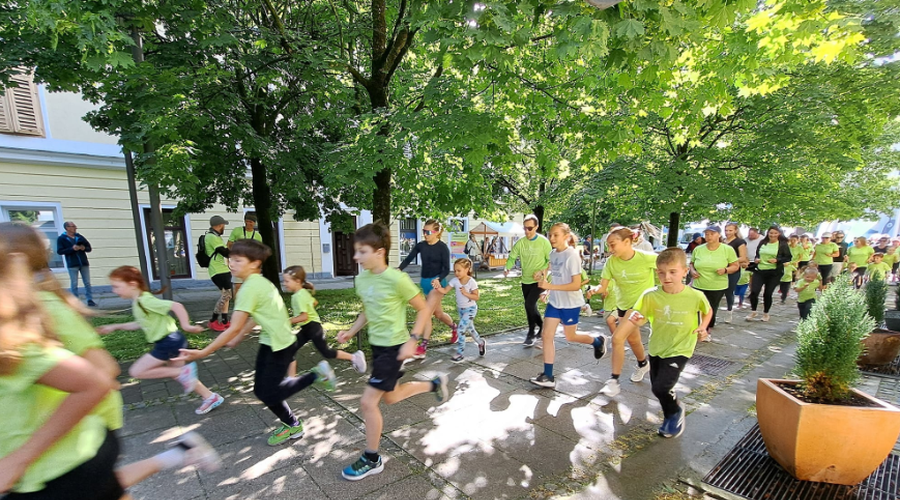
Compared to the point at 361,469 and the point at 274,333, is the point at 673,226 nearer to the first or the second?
the point at 361,469

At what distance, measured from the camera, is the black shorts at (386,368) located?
114 inches

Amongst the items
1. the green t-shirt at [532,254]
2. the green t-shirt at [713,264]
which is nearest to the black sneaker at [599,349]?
the green t-shirt at [532,254]

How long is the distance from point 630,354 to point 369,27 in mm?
7031

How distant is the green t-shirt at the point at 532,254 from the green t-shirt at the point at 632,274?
1121mm

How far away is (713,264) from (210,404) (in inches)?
279

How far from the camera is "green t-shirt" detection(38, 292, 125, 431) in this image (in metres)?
1.51

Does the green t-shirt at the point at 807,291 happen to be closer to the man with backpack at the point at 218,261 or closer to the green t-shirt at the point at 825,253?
the green t-shirt at the point at 825,253

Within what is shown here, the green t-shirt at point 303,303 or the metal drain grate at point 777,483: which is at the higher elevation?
the green t-shirt at point 303,303

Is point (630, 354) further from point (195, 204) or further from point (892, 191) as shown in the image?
point (892, 191)

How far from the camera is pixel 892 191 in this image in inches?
868

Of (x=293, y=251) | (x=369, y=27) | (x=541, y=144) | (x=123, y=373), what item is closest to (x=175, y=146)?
(x=123, y=373)

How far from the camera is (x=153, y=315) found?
3688 mm

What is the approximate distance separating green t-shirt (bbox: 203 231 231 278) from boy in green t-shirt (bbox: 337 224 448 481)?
5252 mm

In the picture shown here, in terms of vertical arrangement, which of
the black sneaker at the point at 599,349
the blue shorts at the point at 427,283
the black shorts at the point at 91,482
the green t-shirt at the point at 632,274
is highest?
the green t-shirt at the point at 632,274
